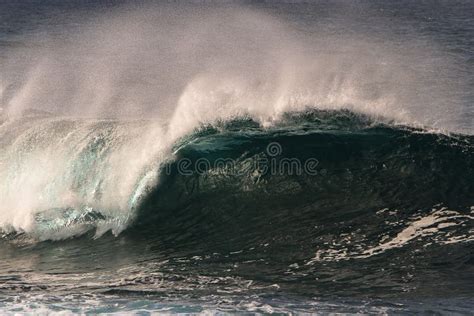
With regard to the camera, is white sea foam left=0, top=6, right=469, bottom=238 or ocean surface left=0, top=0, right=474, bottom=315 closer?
ocean surface left=0, top=0, right=474, bottom=315

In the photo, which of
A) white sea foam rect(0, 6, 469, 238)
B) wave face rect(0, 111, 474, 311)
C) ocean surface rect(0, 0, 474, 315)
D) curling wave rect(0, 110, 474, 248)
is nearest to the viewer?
ocean surface rect(0, 0, 474, 315)

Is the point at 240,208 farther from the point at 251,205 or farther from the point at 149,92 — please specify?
the point at 149,92

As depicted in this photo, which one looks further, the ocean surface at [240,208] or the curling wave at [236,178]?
the curling wave at [236,178]

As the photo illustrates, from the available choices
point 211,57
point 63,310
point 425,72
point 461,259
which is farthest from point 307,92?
point 211,57

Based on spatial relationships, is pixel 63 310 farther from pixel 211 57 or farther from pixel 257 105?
pixel 211 57

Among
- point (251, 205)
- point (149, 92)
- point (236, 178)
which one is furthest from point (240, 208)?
point (149, 92)

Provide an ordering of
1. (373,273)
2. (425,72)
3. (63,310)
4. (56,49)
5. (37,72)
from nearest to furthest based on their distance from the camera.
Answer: (63,310) < (373,273) < (425,72) < (37,72) < (56,49)

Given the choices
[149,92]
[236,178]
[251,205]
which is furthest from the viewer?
[149,92]

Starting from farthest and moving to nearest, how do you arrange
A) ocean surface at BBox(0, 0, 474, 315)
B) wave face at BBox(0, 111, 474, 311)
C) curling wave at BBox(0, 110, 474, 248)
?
curling wave at BBox(0, 110, 474, 248)
wave face at BBox(0, 111, 474, 311)
ocean surface at BBox(0, 0, 474, 315)
